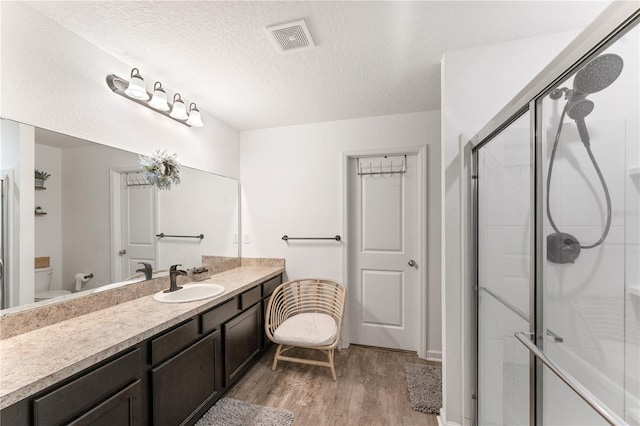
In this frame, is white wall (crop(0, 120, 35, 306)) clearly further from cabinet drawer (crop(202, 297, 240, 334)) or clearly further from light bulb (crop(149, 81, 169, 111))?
cabinet drawer (crop(202, 297, 240, 334))

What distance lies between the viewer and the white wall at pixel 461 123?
1.54 metres

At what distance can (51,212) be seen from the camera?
56.3 inches

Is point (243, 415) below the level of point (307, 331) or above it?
below

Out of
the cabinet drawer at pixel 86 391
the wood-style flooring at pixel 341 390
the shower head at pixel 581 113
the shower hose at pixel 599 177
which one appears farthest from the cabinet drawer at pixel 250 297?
the shower head at pixel 581 113

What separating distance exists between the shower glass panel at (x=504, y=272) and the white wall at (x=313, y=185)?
1.04 metres

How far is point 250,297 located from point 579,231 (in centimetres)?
216

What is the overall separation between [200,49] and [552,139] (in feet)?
6.12

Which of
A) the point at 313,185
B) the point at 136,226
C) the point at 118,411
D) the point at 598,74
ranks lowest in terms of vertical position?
the point at 118,411

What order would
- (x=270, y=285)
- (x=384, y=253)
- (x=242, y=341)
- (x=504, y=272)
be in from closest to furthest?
(x=504, y=272)
(x=242, y=341)
(x=270, y=285)
(x=384, y=253)

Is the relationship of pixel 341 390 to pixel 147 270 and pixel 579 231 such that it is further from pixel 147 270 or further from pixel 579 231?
pixel 579 231

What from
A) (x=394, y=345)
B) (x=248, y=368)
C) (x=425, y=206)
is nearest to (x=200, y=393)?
(x=248, y=368)

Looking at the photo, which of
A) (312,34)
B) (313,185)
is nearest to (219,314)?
(313,185)

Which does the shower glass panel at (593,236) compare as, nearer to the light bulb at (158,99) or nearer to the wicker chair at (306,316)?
the wicker chair at (306,316)

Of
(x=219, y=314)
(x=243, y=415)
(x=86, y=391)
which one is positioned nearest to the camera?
(x=86, y=391)
